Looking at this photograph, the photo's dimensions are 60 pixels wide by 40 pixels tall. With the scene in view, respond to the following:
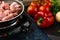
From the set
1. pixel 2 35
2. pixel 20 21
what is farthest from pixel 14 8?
pixel 2 35

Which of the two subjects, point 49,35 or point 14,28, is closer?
point 14,28

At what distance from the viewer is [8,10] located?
1.02 meters

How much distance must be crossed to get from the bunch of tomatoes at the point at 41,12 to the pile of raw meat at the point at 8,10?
207mm

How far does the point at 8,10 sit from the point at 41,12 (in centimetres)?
28

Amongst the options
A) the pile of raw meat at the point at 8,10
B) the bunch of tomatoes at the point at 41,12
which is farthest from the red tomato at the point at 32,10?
the pile of raw meat at the point at 8,10

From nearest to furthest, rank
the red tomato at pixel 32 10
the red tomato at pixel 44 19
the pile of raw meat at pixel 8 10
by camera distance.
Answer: the pile of raw meat at pixel 8 10 < the red tomato at pixel 44 19 < the red tomato at pixel 32 10

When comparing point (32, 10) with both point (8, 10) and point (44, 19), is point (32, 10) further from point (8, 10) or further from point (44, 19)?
point (8, 10)

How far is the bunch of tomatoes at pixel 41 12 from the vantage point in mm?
1169

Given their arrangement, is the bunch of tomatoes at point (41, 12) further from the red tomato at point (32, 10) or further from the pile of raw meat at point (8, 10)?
the pile of raw meat at point (8, 10)

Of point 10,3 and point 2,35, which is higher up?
point 10,3

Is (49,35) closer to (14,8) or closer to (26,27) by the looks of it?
(26,27)

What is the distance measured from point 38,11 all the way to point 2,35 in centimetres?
43

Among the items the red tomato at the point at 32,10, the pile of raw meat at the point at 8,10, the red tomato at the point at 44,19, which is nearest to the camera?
the pile of raw meat at the point at 8,10

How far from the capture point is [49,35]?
1.08 m
